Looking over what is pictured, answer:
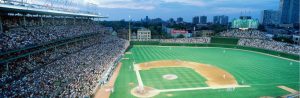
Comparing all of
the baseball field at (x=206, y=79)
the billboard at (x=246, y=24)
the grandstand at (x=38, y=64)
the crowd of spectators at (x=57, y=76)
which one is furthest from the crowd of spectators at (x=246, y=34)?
the crowd of spectators at (x=57, y=76)

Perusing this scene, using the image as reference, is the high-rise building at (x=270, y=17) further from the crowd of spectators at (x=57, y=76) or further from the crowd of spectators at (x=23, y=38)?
the crowd of spectators at (x=23, y=38)

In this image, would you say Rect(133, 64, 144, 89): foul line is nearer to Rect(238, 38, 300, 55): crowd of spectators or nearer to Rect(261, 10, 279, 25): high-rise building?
Rect(238, 38, 300, 55): crowd of spectators

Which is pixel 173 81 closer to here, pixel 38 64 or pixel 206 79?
pixel 206 79

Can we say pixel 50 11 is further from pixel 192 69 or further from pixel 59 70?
pixel 192 69

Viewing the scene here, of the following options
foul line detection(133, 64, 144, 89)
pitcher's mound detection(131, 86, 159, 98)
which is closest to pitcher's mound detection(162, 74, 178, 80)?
foul line detection(133, 64, 144, 89)

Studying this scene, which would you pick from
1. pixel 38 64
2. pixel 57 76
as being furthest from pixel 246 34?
pixel 38 64

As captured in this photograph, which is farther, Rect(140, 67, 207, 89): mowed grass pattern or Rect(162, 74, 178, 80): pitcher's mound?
Rect(162, 74, 178, 80): pitcher's mound
